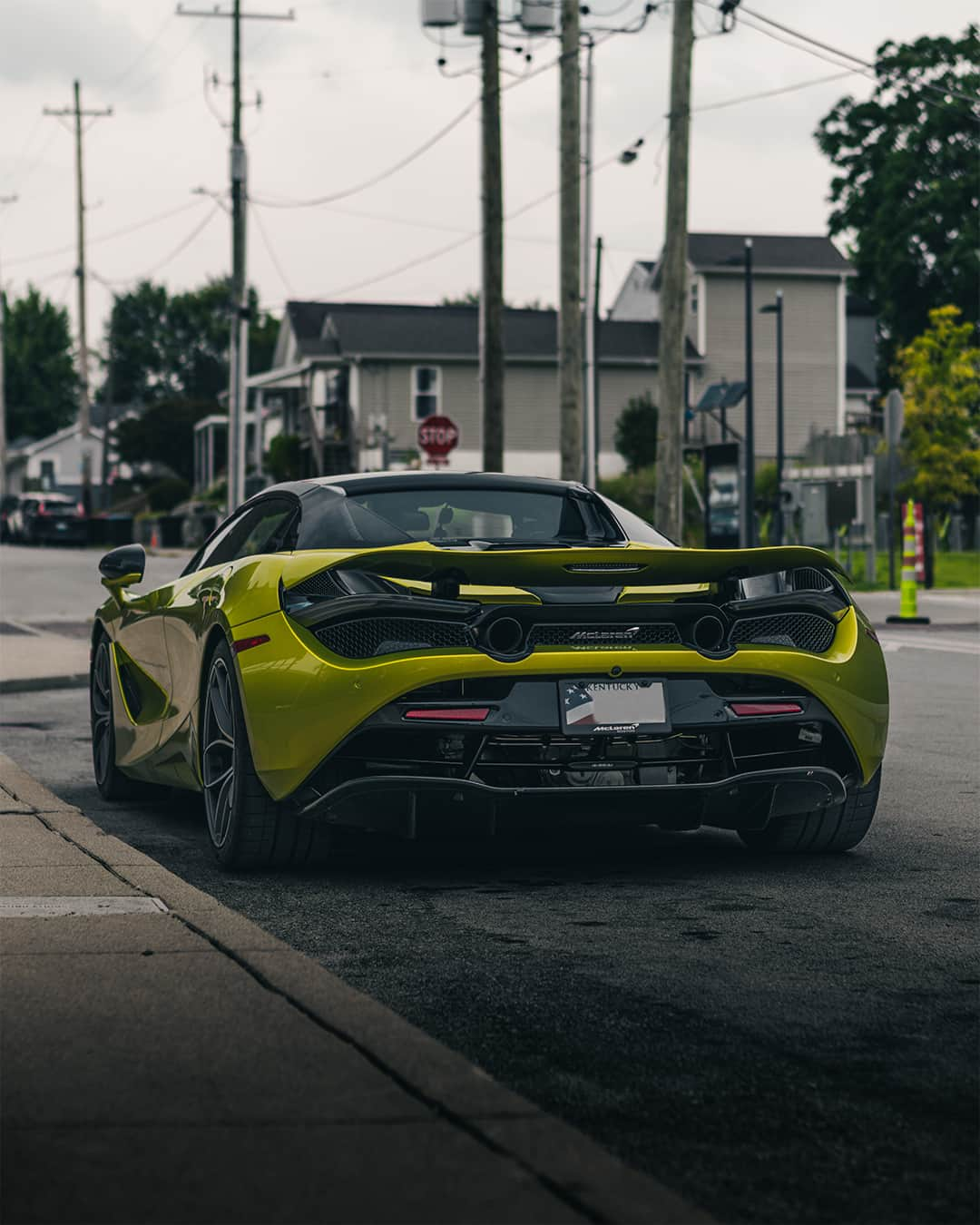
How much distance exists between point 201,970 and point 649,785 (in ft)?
6.37

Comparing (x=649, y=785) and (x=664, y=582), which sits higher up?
(x=664, y=582)

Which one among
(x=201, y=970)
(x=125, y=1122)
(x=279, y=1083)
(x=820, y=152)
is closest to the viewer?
(x=125, y=1122)

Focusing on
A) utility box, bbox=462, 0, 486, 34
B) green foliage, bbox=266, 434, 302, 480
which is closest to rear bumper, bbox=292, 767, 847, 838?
utility box, bbox=462, 0, 486, 34

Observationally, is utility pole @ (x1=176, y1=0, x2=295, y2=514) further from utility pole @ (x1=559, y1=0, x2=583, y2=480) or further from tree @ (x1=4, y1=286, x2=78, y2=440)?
tree @ (x1=4, y1=286, x2=78, y2=440)

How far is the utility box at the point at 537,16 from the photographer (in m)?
28.2

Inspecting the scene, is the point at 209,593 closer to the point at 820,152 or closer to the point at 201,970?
the point at 201,970

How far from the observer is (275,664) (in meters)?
6.64

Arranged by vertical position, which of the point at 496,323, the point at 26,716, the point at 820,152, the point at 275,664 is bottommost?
the point at 26,716

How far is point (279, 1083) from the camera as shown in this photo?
405 cm

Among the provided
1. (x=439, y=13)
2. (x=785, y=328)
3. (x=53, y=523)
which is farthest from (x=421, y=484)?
(x=785, y=328)

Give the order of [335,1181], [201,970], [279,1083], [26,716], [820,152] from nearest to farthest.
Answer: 1. [335,1181]
2. [279,1083]
3. [201,970]
4. [26,716]
5. [820,152]

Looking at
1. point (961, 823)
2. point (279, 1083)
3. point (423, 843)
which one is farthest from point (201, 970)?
point (961, 823)

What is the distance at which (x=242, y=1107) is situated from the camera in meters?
3.88

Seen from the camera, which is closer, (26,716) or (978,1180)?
(978,1180)
